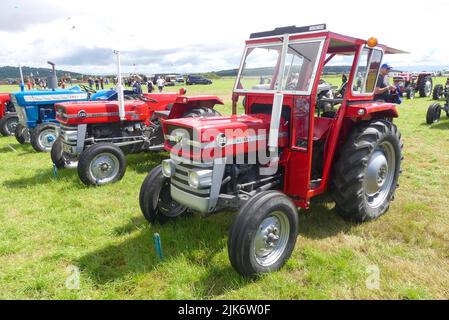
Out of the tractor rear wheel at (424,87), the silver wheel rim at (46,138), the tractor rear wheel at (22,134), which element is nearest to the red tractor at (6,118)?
the tractor rear wheel at (22,134)

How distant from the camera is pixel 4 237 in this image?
3953 millimetres

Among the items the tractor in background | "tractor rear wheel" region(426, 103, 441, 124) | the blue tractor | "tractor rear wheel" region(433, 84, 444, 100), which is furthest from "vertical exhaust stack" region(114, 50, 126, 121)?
"tractor rear wheel" region(433, 84, 444, 100)

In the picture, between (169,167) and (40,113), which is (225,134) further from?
(40,113)

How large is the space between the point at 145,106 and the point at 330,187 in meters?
4.12

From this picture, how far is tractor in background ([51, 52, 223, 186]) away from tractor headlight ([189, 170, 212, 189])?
2.90 meters

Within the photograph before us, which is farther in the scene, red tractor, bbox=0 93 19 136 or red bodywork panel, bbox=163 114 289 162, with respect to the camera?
red tractor, bbox=0 93 19 136

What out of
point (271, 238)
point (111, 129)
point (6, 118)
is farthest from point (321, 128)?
point (6, 118)

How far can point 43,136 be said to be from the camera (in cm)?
835

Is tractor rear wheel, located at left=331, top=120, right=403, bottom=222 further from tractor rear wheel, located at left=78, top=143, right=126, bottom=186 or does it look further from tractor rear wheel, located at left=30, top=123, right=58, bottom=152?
tractor rear wheel, located at left=30, top=123, right=58, bottom=152

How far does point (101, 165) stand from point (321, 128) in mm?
3490

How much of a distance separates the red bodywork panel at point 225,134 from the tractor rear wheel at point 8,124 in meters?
8.94

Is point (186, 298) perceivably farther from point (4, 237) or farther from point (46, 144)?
point (46, 144)

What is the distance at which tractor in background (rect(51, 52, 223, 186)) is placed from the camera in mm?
5609
